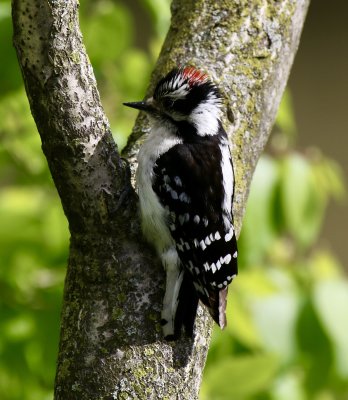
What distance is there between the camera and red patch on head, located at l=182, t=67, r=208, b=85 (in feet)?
8.55

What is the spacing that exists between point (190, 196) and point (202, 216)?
7 cm

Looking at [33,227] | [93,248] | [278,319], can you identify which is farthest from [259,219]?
[93,248]

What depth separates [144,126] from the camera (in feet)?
9.26

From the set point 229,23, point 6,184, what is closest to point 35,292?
point 229,23

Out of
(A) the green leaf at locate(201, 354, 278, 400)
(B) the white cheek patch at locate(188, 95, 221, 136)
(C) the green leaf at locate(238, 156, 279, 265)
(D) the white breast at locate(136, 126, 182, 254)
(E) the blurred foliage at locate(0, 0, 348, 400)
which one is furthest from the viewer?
(C) the green leaf at locate(238, 156, 279, 265)

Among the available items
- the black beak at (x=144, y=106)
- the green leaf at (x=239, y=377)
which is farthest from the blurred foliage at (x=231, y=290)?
the black beak at (x=144, y=106)

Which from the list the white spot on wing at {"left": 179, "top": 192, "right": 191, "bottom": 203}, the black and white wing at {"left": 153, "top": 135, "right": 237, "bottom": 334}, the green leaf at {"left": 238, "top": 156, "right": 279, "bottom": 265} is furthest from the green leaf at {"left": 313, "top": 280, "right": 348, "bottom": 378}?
the white spot on wing at {"left": 179, "top": 192, "right": 191, "bottom": 203}

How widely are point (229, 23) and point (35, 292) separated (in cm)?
128

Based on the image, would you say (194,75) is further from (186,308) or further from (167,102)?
(186,308)

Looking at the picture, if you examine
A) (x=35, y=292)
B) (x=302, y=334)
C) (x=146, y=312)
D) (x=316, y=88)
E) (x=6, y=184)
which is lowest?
(x=146, y=312)

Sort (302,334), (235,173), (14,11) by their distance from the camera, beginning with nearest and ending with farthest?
(14,11)
(235,173)
(302,334)

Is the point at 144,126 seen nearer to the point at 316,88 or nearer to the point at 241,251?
the point at 241,251

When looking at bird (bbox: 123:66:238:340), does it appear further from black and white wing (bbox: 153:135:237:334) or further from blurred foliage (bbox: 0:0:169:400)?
blurred foliage (bbox: 0:0:169:400)

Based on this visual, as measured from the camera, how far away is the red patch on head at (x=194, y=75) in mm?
2607
